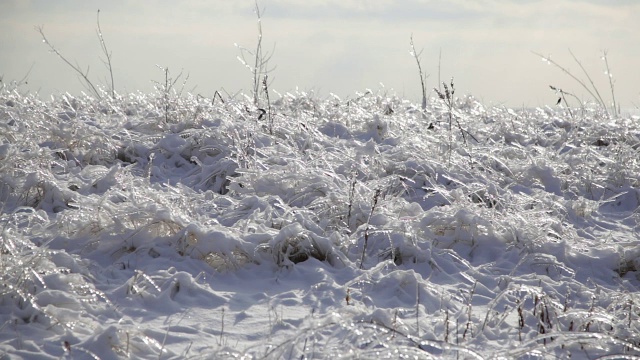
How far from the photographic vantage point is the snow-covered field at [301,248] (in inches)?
108

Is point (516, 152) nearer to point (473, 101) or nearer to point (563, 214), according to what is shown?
point (563, 214)

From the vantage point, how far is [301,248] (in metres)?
3.85

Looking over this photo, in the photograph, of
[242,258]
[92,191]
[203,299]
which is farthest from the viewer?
[92,191]

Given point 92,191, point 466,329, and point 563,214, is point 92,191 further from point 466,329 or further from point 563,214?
point 563,214

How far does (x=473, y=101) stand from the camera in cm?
1223

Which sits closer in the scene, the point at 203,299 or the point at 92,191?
the point at 203,299

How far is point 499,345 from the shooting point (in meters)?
2.84

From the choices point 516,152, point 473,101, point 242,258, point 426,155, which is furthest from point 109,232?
point 473,101

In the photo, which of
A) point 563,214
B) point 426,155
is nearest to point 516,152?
point 426,155

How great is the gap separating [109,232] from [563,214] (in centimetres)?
357

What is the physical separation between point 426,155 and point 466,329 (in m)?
3.45

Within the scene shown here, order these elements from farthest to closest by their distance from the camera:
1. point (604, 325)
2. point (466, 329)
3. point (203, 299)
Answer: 1. point (203, 299)
2. point (604, 325)
3. point (466, 329)

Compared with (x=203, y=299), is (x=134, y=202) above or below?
above

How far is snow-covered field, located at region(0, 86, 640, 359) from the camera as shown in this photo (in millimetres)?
2752
